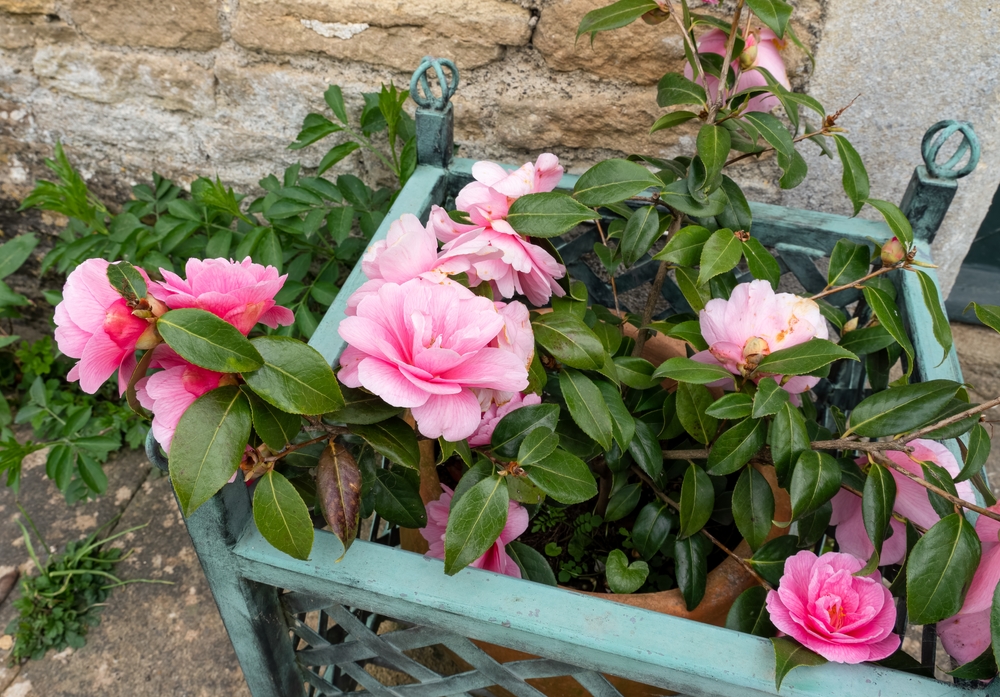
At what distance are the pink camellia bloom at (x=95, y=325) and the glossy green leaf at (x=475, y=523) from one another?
32 cm

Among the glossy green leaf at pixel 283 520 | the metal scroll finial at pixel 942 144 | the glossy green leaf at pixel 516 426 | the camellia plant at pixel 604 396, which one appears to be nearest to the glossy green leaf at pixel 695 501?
the camellia plant at pixel 604 396

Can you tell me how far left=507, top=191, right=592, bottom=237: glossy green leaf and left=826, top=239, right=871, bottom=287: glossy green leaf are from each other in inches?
14.7

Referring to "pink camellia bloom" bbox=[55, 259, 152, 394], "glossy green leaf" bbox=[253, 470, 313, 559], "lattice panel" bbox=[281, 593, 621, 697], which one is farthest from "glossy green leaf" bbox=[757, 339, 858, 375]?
"pink camellia bloom" bbox=[55, 259, 152, 394]

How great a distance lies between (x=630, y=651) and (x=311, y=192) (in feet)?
3.35

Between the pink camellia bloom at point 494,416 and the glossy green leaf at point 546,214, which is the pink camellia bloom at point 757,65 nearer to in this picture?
the glossy green leaf at point 546,214

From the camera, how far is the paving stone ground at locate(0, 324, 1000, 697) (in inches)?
56.2

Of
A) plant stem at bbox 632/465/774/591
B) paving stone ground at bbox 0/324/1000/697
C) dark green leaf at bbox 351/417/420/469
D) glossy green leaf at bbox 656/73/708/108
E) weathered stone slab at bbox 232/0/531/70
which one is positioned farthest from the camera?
paving stone ground at bbox 0/324/1000/697

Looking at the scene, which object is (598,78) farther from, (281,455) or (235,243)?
(281,455)

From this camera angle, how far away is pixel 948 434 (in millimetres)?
690

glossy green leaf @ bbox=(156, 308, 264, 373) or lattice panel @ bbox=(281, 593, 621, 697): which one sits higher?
glossy green leaf @ bbox=(156, 308, 264, 373)

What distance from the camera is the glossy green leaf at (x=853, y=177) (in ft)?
2.94

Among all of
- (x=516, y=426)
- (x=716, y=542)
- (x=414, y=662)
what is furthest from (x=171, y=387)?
(x=716, y=542)

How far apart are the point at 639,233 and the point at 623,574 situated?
1.39ft

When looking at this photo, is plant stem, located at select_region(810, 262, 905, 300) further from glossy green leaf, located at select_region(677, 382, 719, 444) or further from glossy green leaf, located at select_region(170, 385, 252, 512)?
glossy green leaf, located at select_region(170, 385, 252, 512)
